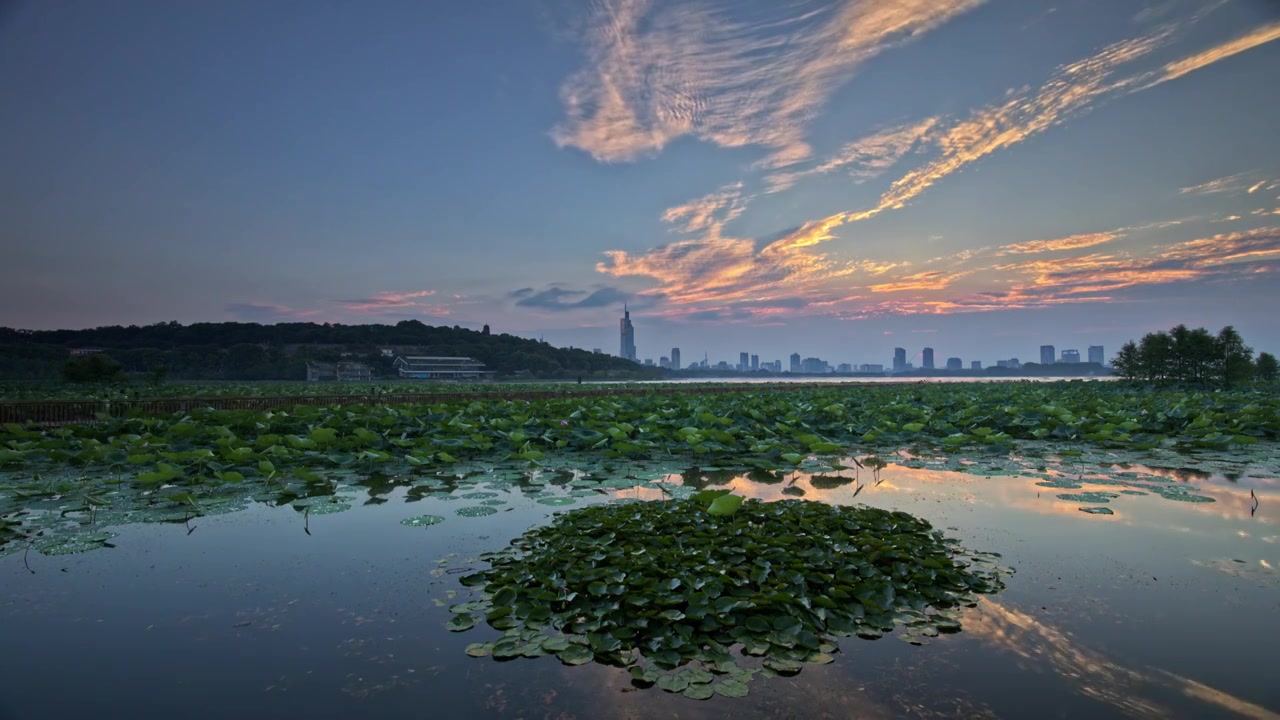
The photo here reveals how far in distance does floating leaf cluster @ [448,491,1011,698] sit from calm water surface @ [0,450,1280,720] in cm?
12

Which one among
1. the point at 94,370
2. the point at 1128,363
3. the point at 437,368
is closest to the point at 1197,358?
the point at 1128,363

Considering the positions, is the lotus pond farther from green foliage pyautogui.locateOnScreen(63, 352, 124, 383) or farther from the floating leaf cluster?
green foliage pyautogui.locateOnScreen(63, 352, 124, 383)

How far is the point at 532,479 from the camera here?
7309mm

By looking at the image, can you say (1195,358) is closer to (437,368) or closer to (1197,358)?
(1197,358)

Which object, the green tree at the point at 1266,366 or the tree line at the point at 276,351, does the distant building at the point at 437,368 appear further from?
the green tree at the point at 1266,366

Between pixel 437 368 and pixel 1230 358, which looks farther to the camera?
pixel 437 368

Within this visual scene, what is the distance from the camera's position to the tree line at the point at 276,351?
2835 inches

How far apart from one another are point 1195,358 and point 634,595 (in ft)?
110

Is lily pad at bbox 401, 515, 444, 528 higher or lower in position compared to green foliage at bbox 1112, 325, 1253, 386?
lower

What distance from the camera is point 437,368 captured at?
93.3 metres

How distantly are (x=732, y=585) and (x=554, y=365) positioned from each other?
315ft

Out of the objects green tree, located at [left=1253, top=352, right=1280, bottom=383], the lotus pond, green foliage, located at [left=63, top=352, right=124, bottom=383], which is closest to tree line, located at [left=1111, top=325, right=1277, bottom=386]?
green tree, located at [left=1253, top=352, right=1280, bottom=383]

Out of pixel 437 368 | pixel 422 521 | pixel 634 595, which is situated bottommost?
pixel 437 368

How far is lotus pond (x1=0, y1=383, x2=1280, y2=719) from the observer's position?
2.38m
